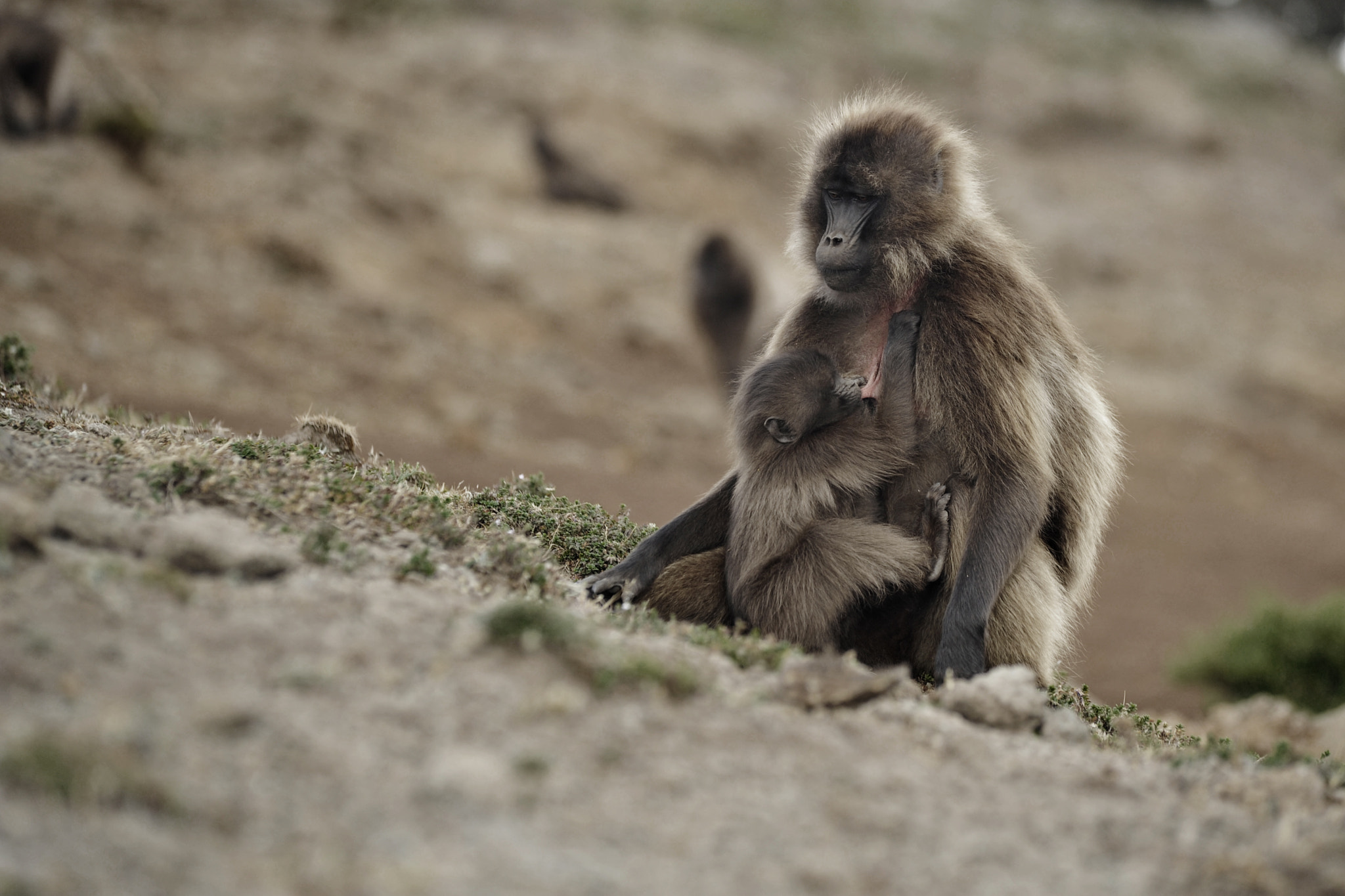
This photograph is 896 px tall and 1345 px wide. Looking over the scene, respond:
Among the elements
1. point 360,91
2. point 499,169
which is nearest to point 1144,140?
point 499,169

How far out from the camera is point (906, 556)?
4.19 meters

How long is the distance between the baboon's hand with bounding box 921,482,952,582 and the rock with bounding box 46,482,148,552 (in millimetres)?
2742

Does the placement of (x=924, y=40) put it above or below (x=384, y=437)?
above

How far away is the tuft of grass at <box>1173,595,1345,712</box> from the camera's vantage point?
8.89 metres

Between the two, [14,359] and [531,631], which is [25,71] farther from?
[531,631]

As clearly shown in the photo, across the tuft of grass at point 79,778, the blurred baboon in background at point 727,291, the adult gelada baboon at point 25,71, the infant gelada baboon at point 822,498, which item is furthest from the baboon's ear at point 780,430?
the adult gelada baboon at point 25,71

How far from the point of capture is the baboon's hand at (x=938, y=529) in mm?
4293

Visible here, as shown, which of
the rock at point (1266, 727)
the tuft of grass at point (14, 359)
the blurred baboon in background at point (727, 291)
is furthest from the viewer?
the blurred baboon in background at point (727, 291)

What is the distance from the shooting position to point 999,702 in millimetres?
3549

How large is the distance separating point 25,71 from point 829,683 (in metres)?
14.9

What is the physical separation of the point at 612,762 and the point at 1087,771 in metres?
1.45

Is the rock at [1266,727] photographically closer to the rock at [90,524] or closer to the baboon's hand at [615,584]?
the baboon's hand at [615,584]

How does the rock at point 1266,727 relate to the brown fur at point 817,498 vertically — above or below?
below

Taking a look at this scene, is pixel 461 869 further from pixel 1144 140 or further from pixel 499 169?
pixel 1144 140
